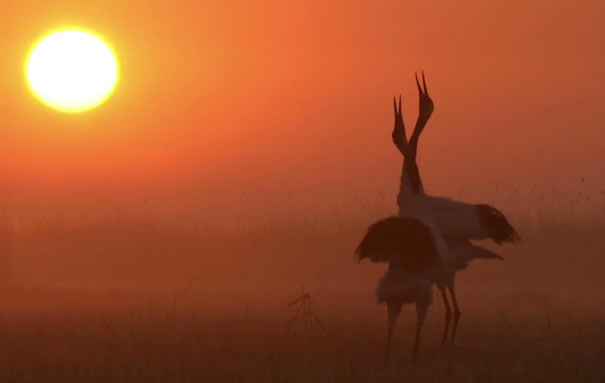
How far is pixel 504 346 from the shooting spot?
406 inches

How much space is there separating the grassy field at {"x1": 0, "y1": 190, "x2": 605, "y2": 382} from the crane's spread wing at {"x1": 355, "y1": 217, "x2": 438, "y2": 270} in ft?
2.51

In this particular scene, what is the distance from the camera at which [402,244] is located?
30.3ft

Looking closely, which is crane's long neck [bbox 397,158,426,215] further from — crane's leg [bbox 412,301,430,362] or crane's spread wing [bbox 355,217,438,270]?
crane's leg [bbox 412,301,430,362]

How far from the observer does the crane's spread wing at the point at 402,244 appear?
920cm

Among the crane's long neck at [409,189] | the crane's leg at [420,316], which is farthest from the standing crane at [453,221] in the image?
the crane's leg at [420,316]

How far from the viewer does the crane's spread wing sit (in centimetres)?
920

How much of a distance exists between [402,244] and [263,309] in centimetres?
412

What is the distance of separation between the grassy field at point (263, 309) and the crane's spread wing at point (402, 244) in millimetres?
765

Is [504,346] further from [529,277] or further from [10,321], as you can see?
[529,277]

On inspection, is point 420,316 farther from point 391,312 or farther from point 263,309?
point 263,309

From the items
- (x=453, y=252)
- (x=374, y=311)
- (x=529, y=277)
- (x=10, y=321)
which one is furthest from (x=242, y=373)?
(x=529, y=277)

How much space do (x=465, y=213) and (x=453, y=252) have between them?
36cm

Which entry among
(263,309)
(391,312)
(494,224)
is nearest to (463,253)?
(494,224)

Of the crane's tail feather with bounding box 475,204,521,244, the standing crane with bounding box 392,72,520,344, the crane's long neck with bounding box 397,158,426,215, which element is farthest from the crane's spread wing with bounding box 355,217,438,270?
the crane's tail feather with bounding box 475,204,521,244
